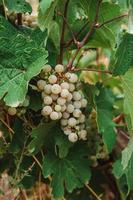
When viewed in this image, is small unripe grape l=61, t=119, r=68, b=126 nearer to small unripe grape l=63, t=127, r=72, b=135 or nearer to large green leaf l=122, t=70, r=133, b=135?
small unripe grape l=63, t=127, r=72, b=135

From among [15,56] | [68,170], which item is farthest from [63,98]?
[68,170]

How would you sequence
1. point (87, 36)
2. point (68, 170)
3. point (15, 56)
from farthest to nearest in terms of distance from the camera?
point (68, 170)
point (87, 36)
point (15, 56)

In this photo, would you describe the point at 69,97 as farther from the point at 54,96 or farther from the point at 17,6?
the point at 17,6

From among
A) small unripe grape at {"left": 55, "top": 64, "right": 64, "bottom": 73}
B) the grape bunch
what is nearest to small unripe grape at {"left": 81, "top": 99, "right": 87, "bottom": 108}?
the grape bunch

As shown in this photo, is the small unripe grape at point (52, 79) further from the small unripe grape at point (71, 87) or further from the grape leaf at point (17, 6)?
the grape leaf at point (17, 6)

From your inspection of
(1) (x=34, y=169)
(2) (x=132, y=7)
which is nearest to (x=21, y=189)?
(1) (x=34, y=169)
